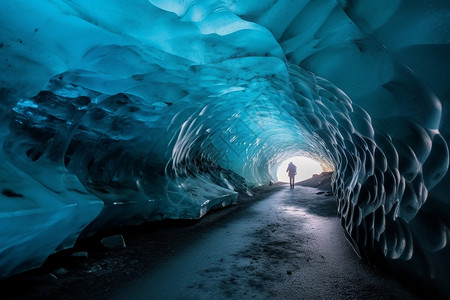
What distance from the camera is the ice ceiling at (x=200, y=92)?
7.16 ft

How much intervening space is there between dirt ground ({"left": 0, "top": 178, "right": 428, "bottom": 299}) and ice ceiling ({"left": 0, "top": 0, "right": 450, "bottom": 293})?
0.29 metres

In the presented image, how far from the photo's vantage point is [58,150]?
157 inches

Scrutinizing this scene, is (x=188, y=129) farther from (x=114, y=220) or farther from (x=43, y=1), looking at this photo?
(x=43, y=1)

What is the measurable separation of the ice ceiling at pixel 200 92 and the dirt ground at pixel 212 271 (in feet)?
0.95

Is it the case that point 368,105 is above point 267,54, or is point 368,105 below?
below

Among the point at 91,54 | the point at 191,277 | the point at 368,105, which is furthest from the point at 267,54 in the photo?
the point at 191,277

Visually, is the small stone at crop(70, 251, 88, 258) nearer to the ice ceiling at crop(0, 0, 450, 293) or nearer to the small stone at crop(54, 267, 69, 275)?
the ice ceiling at crop(0, 0, 450, 293)

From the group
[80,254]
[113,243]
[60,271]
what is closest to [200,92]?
[113,243]

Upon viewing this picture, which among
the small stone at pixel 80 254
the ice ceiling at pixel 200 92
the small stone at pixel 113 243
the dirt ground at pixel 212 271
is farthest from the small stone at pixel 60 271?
the small stone at pixel 113 243

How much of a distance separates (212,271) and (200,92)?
375 cm

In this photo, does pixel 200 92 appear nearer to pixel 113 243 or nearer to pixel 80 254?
pixel 113 243

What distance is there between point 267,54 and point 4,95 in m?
3.59

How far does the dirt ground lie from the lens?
8.20 feet

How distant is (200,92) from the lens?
18.5 feet
